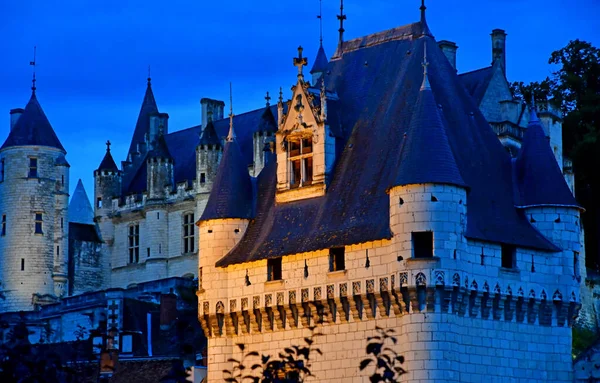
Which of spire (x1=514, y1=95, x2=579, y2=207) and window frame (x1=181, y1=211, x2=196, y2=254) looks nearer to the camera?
spire (x1=514, y1=95, x2=579, y2=207)

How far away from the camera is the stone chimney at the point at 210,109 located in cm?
8600

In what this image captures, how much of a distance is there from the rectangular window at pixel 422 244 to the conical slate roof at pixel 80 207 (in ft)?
207

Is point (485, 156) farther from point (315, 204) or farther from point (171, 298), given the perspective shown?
point (171, 298)

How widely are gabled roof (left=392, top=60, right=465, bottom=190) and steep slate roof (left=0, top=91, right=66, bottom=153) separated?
42.8 metres

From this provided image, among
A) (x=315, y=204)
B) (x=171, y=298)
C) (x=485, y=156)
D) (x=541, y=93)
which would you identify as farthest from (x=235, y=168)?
(x=541, y=93)

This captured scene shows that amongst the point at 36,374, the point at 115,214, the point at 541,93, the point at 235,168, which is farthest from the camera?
the point at 115,214

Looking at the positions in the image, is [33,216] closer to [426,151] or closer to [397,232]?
[426,151]

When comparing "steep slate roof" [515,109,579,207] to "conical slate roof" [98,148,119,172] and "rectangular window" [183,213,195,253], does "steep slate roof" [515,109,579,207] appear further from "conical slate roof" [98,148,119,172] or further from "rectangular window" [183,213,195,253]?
"conical slate roof" [98,148,119,172]

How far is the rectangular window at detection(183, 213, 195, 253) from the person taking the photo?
8200 cm

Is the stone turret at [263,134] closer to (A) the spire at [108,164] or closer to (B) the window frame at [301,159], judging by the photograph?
(A) the spire at [108,164]

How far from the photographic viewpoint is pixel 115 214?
86062 millimetres

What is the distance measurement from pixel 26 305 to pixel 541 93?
22.4m

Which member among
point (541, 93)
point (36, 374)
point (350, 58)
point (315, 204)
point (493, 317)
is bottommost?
point (36, 374)

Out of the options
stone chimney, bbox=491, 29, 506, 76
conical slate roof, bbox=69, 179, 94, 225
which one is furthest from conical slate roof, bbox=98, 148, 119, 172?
stone chimney, bbox=491, 29, 506, 76
